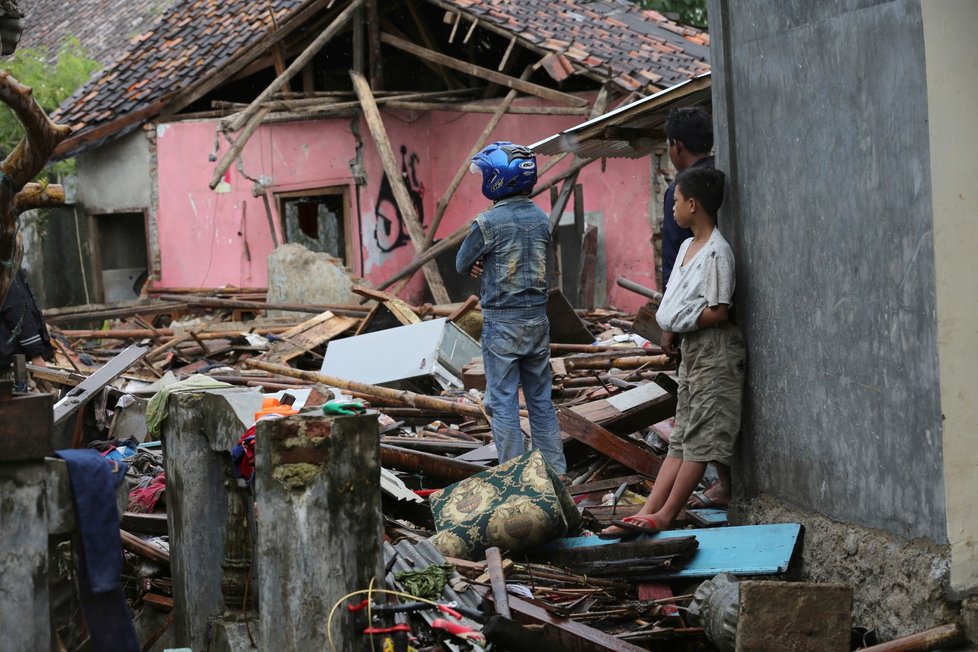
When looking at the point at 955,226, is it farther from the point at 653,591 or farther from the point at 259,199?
the point at 259,199

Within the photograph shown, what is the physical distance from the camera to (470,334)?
523 inches

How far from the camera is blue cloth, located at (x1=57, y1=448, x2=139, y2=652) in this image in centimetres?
440

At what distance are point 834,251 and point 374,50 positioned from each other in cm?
1509

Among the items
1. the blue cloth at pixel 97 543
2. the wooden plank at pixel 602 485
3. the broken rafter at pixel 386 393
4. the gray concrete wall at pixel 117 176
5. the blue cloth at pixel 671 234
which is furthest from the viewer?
the gray concrete wall at pixel 117 176

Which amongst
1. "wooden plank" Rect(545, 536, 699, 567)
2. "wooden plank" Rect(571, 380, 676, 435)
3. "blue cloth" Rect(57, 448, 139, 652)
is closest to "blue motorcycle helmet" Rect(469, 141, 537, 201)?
"wooden plank" Rect(571, 380, 676, 435)

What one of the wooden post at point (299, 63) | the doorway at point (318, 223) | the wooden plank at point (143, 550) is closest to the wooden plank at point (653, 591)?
the wooden plank at point (143, 550)

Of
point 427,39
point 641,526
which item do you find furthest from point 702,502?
point 427,39

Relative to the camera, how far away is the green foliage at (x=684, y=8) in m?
25.9

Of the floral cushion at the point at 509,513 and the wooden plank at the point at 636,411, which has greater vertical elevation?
the wooden plank at the point at 636,411

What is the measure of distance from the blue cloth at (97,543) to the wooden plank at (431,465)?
3.45 metres

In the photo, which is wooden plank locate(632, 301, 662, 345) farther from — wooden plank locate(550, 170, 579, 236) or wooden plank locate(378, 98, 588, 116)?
wooden plank locate(378, 98, 588, 116)

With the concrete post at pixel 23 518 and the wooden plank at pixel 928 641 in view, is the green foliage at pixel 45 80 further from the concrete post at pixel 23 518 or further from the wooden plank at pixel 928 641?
the wooden plank at pixel 928 641

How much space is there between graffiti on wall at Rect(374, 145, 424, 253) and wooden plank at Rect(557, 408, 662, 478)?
41.8 ft

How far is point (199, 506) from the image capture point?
540cm
